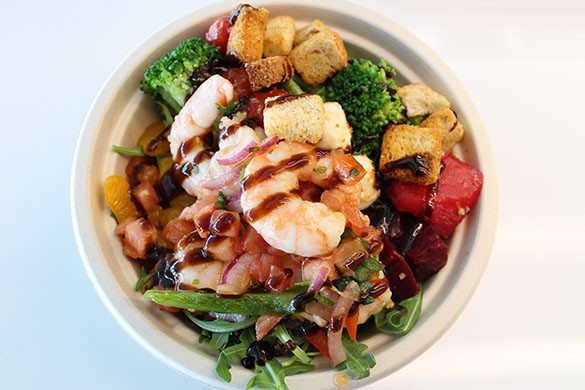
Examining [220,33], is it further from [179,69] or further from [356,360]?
[356,360]

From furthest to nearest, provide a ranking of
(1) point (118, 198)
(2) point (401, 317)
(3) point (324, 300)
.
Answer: (1) point (118, 198)
(2) point (401, 317)
(3) point (324, 300)

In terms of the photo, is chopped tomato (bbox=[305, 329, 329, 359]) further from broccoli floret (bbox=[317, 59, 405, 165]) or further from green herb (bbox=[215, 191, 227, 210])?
broccoli floret (bbox=[317, 59, 405, 165])

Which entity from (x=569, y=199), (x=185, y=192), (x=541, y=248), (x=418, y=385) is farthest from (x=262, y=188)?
(x=569, y=199)

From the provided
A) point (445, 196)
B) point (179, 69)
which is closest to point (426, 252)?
point (445, 196)

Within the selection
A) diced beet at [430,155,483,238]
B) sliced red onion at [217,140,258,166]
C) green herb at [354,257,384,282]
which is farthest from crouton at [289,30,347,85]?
green herb at [354,257,384,282]

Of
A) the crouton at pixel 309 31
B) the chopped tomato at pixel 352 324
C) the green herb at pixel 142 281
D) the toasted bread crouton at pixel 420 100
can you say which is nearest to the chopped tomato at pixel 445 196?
the toasted bread crouton at pixel 420 100

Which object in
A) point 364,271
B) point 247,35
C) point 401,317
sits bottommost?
point 401,317

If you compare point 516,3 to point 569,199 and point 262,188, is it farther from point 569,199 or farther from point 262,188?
Answer: point 262,188
